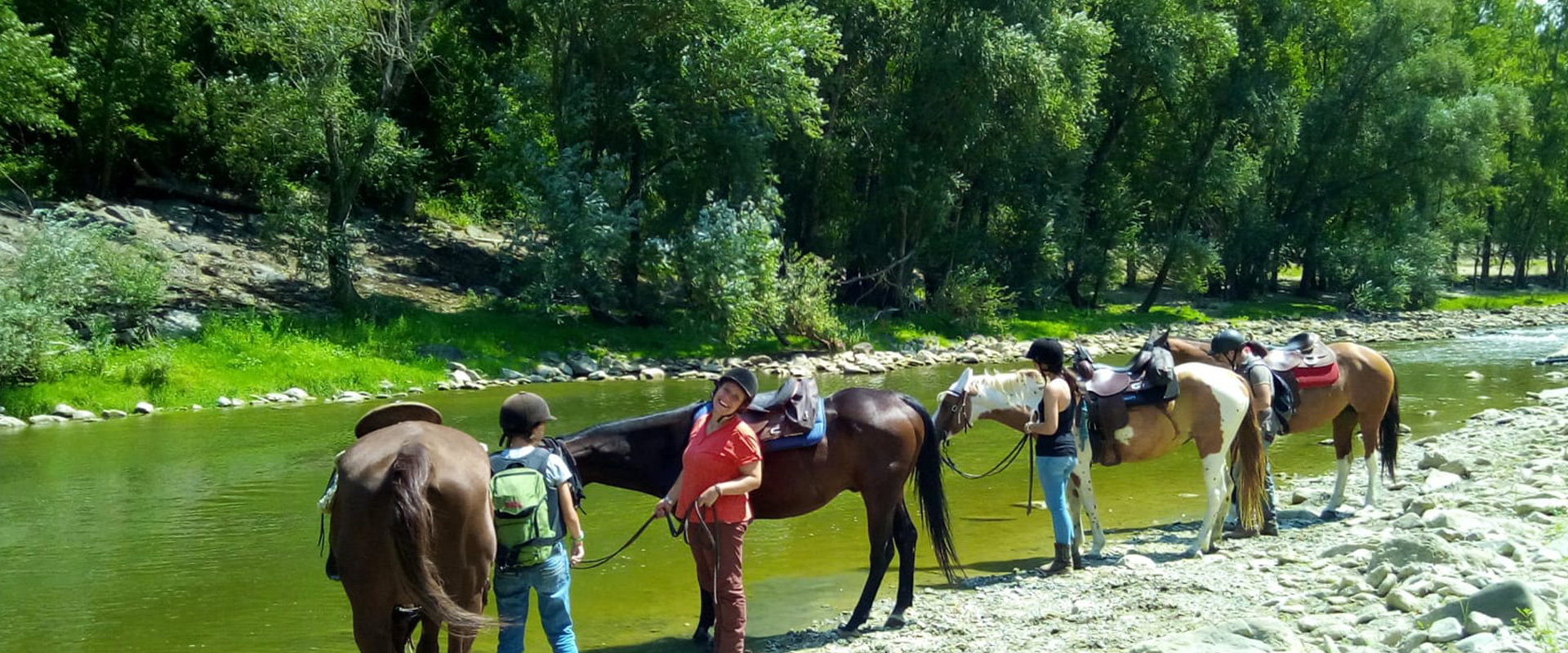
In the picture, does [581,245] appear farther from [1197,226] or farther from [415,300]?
[1197,226]

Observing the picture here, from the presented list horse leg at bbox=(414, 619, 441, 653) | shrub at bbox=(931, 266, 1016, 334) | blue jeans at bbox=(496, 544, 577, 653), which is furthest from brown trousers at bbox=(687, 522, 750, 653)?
shrub at bbox=(931, 266, 1016, 334)

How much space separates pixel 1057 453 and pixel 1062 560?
88 centimetres

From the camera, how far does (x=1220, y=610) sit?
8.03 m

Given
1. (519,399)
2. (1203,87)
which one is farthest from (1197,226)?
(519,399)

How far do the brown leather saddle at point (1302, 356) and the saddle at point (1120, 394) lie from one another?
2031mm

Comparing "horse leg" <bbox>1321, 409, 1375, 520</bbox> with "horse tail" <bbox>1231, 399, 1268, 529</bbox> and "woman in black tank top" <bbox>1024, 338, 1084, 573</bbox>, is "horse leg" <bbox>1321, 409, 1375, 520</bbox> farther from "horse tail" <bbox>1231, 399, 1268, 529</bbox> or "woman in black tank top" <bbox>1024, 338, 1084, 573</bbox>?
"woman in black tank top" <bbox>1024, 338, 1084, 573</bbox>

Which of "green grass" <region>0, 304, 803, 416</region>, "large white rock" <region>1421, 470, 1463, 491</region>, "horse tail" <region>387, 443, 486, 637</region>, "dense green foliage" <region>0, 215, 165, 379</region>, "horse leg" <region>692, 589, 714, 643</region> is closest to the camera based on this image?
"horse tail" <region>387, 443, 486, 637</region>

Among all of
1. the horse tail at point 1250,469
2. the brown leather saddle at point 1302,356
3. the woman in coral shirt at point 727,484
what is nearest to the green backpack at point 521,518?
the woman in coral shirt at point 727,484

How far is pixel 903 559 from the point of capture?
8758 mm

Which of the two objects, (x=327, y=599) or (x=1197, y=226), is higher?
(x=1197, y=226)

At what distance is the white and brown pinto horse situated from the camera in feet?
32.9

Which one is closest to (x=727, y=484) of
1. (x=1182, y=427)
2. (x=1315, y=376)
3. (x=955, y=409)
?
(x=955, y=409)

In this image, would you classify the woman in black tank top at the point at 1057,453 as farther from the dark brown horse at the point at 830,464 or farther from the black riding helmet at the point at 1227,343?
the black riding helmet at the point at 1227,343

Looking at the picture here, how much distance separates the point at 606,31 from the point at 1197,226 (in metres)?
26.0
